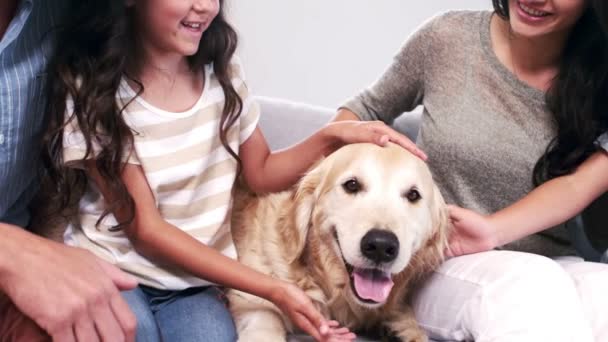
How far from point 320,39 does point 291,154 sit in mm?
1196

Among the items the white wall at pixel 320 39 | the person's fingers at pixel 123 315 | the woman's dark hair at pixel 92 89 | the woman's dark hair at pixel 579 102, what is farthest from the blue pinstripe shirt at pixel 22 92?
the white wall at pixel 320 39

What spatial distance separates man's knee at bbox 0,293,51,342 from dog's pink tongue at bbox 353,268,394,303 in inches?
25.6

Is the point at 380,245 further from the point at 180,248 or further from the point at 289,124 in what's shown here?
the point at 289,124

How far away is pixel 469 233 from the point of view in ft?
4.91

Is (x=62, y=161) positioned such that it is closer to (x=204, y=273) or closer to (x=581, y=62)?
(x=204, y=273)

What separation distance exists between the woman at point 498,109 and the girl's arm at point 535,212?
0.04m

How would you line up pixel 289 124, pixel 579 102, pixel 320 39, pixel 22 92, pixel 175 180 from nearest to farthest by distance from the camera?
pixel 22 92 < pixel 175 180 < pixel 579 102 < pixel 289 124 < pixel 320 39

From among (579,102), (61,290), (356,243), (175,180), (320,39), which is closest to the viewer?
(61,290)

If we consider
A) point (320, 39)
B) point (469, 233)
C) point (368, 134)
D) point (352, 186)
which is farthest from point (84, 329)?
point (320, 39)

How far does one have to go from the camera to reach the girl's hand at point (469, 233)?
146 centimetres

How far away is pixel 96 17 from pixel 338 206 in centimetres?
61

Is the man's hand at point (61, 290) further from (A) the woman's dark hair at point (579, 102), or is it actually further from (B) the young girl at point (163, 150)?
(A) the woman's dark hair at point (579, 102)

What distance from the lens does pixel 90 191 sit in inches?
56.1

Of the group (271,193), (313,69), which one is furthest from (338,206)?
(313,69)
